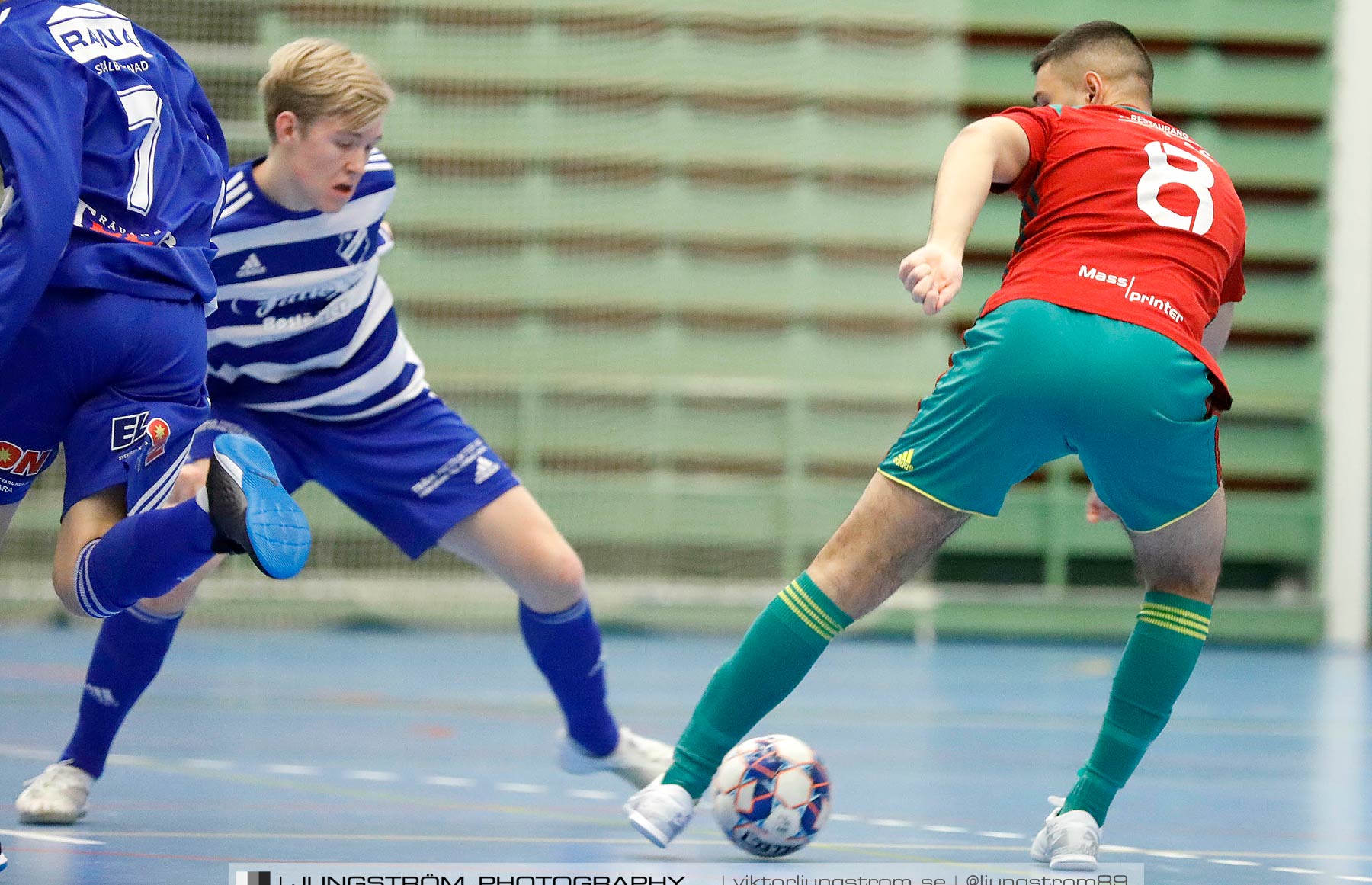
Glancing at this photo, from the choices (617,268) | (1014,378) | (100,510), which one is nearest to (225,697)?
(100,510)

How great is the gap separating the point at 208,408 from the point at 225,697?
3.17 metres

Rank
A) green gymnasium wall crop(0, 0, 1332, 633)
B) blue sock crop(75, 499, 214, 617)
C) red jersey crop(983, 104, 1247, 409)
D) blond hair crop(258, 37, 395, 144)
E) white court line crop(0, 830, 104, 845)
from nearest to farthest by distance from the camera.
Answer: blue sock crop(75, 499, 214, 617) < red jersey crop(983, 104, 1247, 409) < white court line crop(0, 830, 104, 845) < blond hair crop(258, 37, 395, 144) < green gymnasium wall crop(0, 0, 1332, 633)

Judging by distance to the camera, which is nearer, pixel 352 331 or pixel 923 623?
pixel 352 331

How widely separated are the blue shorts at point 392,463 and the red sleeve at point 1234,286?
1.57 meters

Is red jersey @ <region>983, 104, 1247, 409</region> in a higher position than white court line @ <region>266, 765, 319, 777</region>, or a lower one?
higher

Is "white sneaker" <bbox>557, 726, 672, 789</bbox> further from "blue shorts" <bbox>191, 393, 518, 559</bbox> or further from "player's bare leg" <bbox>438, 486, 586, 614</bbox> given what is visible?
"blue shorts" <bbox>191, 393, 518, 559</bbox>

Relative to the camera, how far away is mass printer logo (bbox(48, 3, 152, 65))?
2.53 m

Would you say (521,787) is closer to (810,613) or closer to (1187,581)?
(810,613)

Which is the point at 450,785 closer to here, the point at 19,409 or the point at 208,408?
the point at 208,408

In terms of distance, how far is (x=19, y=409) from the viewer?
2607 millimetres

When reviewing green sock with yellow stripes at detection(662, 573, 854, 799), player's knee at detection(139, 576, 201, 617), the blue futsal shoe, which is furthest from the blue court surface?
the blue futsal shoe

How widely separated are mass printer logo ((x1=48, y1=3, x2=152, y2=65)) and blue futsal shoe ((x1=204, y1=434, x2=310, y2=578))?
26.3 inches

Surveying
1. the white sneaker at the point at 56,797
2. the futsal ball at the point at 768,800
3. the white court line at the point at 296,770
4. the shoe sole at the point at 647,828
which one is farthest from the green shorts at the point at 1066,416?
the white court line at the point at 296,770

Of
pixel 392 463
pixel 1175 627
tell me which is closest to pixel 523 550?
pixel 392 463
